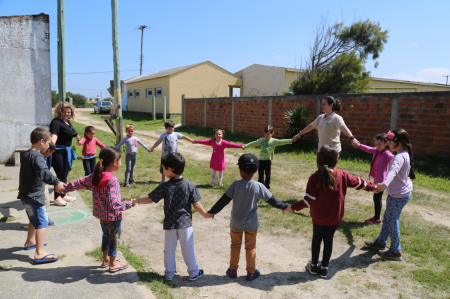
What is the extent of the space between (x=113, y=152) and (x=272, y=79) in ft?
78.6

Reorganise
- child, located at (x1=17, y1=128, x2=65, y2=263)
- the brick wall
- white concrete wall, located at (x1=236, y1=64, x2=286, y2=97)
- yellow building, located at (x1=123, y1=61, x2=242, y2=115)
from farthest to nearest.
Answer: yellow building, located at (x1=123, y1=61, x2=242, y2=115)
white concrete wall, located at (x1=236, y1=64, x2=286, y2=97)
the brick wall
child, located at (x1=17, y1=128, x2=65, y2=263)

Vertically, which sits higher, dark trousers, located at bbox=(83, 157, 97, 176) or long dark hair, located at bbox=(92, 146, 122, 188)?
long dark hair, located at bbox=(92, 146, 122, 188)

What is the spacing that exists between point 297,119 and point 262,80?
1511cm

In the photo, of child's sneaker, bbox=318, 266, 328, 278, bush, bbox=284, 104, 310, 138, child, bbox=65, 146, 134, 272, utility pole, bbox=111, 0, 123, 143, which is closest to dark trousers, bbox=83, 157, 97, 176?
utility pole, bbox=111, 0, 123, 143

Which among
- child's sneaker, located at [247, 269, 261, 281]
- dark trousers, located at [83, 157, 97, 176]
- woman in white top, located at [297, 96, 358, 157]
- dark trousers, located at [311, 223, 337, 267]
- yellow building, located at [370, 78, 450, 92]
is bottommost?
child's sneaker, located at [247, 269, 261, 281]

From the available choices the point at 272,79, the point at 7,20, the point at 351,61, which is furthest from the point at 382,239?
the point at 272,79

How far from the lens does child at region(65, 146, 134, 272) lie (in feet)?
10.5

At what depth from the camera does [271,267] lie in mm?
3668

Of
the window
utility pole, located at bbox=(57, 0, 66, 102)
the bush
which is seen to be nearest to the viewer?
utility pole, located at bbox=(57, 0, 66, 102)

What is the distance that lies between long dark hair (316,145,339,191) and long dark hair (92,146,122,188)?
2185 millimetres

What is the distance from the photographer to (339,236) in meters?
4.57

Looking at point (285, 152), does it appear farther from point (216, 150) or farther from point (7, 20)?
point (7, 20)

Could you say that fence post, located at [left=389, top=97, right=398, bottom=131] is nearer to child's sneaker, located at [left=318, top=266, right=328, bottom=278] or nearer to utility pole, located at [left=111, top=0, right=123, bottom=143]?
child's sneaker, located at [left=318, top=266, right=328, bottom=278]

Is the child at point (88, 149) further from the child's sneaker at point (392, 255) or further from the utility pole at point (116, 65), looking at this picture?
the child's sneaker at point (392, 255)
